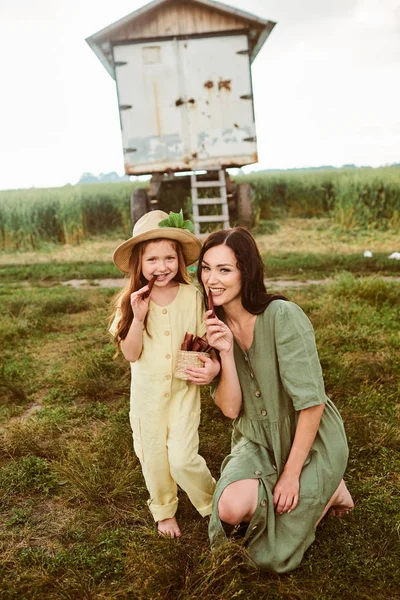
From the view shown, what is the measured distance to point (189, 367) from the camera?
95.5 inches

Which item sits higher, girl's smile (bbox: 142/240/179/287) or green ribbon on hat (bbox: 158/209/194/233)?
green ribbon on hat (bbox: 158/209/194/233)

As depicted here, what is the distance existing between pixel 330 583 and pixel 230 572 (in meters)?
0.40

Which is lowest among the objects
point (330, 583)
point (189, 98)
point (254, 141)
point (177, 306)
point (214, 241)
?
point (330, 583)

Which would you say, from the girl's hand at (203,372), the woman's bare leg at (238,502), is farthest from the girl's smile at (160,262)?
the woman's bare leg at (238,502)

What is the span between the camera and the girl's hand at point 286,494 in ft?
7.63

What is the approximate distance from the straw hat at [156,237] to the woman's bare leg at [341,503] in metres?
1.28

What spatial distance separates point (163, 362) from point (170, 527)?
0.77m

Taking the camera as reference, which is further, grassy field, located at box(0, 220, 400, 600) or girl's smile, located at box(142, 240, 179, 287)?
girl's smile, located at box(142, 240, 179, 287)

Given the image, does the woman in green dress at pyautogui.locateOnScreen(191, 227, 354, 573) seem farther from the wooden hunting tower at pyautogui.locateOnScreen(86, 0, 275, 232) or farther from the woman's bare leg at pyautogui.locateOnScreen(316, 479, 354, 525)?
the wooden hunting tower at pyautogui.locateOnScreen(86, 0, 275, 232)

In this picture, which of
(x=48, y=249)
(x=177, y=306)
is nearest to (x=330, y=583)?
(x=177, y=306)

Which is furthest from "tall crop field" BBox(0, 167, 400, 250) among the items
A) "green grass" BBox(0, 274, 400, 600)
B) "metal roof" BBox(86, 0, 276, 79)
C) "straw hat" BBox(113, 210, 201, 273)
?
"straw hat" BBox(113, 210, 201, 273)

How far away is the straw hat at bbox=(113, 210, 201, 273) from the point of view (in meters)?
2.59

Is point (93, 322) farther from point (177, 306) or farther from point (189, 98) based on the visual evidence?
point (189, 98)

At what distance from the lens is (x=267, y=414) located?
250 cm
